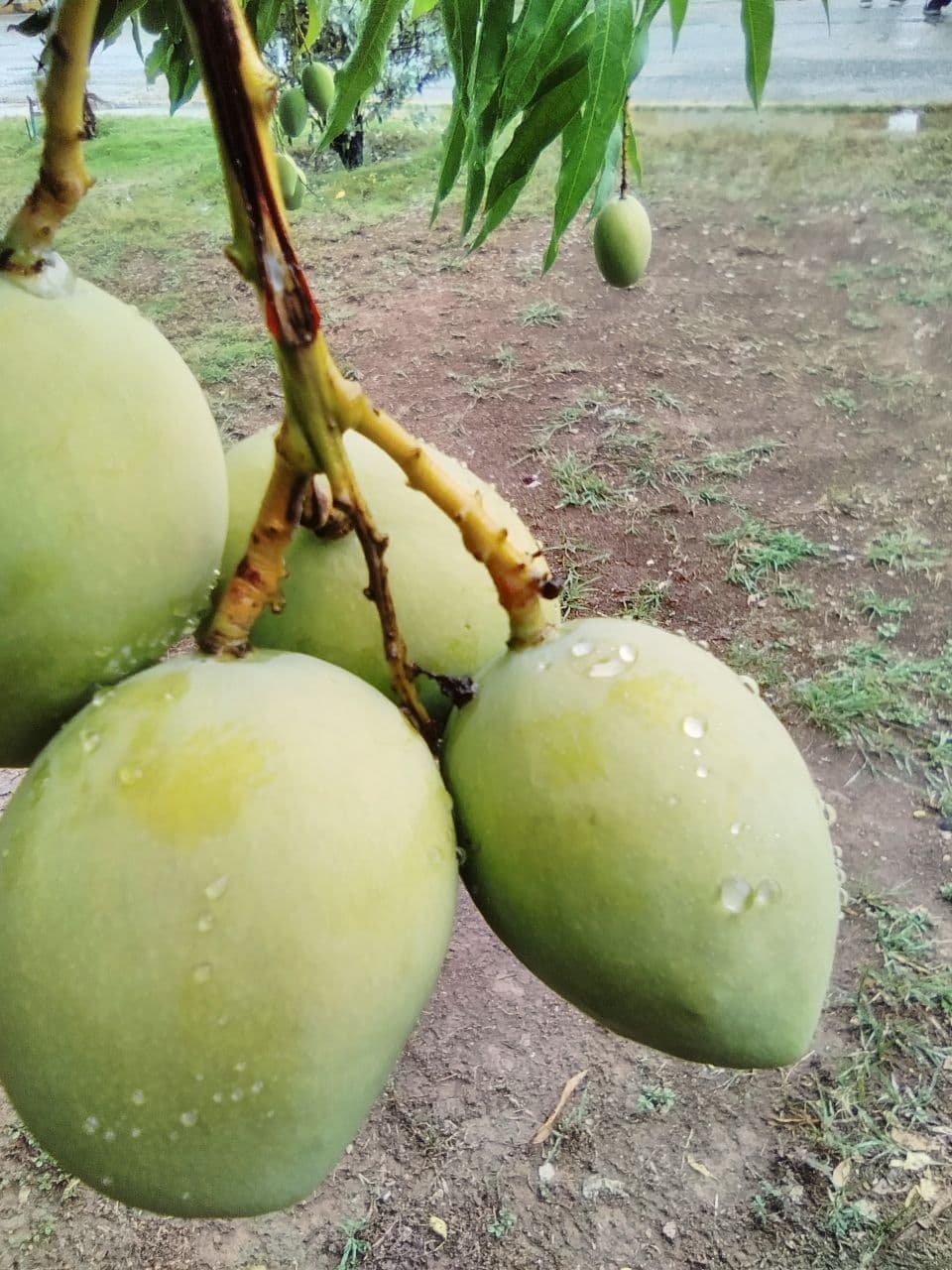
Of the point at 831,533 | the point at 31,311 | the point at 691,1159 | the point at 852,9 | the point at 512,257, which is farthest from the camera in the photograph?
the point at 852,9

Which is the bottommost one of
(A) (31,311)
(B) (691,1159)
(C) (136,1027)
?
(B) (691,1159)

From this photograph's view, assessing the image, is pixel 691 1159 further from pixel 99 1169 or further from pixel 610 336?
pixel 610 336

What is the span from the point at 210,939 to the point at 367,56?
141 centimetres

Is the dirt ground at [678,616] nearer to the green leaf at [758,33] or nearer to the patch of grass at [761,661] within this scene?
the patch of grass at [761,661]

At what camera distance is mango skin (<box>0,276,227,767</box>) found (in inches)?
36.9

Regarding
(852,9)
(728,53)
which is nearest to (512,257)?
(728,53)

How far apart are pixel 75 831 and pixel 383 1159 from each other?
2.82 meters


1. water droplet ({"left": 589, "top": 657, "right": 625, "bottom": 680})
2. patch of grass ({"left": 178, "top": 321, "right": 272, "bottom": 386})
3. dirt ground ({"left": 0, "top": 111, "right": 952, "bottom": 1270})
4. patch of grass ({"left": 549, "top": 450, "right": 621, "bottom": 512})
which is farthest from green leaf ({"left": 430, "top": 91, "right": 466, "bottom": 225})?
patch of grass ({"left": 178, "top": 321, "right": 272, "bottom": 386})

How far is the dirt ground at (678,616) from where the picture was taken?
10.5 feet

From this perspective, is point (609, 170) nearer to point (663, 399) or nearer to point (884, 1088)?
point (884, 1088)

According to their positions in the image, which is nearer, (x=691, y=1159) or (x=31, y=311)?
(x=31, y=311)

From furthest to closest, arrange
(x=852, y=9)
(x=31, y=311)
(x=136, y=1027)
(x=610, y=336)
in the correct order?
(x=852, y=9)
(x=610, y=336)
(x=31, y=311)
(x=136, y=1027)

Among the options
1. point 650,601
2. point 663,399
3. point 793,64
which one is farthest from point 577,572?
point 793,64

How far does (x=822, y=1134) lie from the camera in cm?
335
